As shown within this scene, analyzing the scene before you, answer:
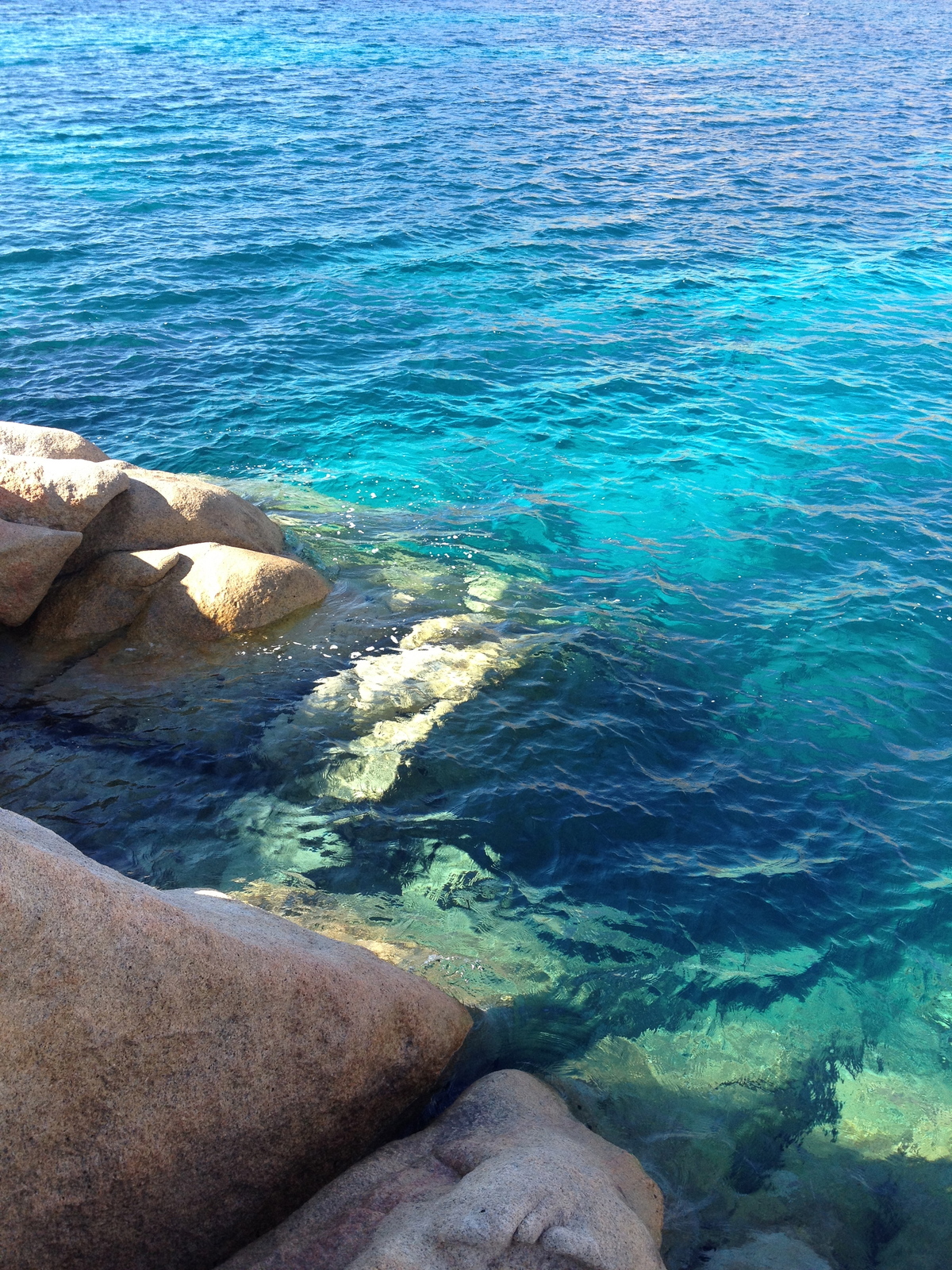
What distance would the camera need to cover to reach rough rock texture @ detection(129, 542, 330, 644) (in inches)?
434

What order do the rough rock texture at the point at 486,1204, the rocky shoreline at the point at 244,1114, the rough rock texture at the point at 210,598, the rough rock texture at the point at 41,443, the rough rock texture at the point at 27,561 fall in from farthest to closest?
the rough rock texture at the point at 41,443 < the rough rock texture at the point at 210,598 < the rough rock texture at the point at 27,561 < the rocky shoreline at the point at 244,1114 < the rough rock texture at the point at 486,1204

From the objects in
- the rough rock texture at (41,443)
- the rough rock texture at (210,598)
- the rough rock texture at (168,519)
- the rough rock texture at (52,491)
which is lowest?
the rough rock texture at (210,598)

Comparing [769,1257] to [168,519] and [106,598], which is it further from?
[168,519]

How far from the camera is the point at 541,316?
20.3 meters

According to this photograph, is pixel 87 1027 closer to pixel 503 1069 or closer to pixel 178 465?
pixel 503 1069

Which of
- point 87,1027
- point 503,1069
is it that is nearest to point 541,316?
point 503,1069

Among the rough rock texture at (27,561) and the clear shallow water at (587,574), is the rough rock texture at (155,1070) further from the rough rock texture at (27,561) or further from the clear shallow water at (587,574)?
the rough rock texture at (27,561)

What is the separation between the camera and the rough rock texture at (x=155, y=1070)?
4957 mm

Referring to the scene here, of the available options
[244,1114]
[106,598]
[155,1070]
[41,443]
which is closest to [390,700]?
[106,598]

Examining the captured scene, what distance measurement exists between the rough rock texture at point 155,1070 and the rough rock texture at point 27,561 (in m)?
5.28

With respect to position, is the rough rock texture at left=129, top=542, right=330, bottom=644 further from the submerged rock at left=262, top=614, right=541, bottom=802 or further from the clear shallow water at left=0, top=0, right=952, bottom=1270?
the submerged rock at left=262, top=614, right=541, bottom=802

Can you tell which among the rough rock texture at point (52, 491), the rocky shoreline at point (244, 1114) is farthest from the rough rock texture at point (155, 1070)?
the rough rock texture at point (52, 491)

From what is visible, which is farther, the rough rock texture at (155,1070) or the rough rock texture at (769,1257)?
the rough rock texture at (769,1257)

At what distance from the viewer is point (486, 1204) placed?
488cm
